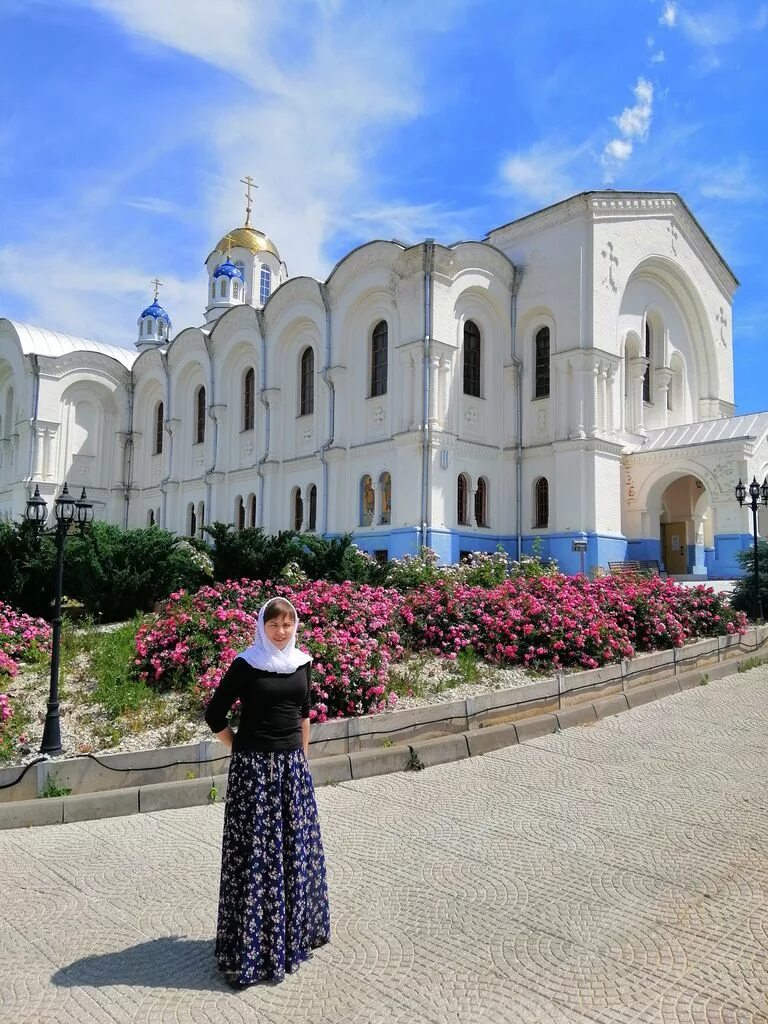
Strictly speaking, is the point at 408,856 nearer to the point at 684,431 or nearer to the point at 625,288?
the point at 684,431

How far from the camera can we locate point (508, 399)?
24578 millimetres

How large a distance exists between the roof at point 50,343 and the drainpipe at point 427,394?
769 inches

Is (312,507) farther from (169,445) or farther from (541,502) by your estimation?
(169,445)

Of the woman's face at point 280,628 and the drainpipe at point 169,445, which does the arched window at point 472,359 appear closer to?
the drainpipe at point 169,445

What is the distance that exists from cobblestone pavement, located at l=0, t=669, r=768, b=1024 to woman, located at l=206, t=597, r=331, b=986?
14cm

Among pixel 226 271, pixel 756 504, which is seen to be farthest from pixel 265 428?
pixel 756 504

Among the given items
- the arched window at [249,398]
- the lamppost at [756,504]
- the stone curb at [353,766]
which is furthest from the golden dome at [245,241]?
the stone curb at [353,766]

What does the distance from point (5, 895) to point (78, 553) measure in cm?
795

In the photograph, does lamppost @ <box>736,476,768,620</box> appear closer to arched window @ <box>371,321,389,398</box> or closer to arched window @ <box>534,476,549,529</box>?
arched window @ <box>534,476,549,529</box>

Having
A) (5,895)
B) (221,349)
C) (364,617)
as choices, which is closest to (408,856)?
(5,895)

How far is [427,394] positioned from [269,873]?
19145 mm

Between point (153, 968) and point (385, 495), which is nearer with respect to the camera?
point (153, 968)

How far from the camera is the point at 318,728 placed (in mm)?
6949

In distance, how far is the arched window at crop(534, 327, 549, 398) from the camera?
2427cm
